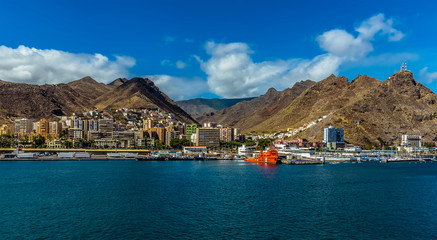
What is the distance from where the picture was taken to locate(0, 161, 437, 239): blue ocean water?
3675 centimetres

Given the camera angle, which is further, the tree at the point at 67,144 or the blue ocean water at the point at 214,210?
the tree at the point at 67,144

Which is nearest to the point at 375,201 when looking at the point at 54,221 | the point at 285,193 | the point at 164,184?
the point at 285,193

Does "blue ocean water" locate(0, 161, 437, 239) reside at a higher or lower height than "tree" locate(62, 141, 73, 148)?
lower

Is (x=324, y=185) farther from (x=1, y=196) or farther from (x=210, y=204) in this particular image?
(x=1, y=196)

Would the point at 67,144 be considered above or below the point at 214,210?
above

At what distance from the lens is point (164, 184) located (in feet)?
230

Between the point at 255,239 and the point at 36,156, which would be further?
the point at 36,156

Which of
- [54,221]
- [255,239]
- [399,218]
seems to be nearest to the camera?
[255,239]

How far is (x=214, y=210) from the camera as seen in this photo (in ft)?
153

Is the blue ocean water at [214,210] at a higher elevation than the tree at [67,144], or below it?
below

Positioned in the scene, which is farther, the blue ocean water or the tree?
the tree

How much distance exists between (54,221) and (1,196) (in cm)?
2064

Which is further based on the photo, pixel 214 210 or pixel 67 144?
pixel 67 144

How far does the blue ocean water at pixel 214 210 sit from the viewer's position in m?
36.8
